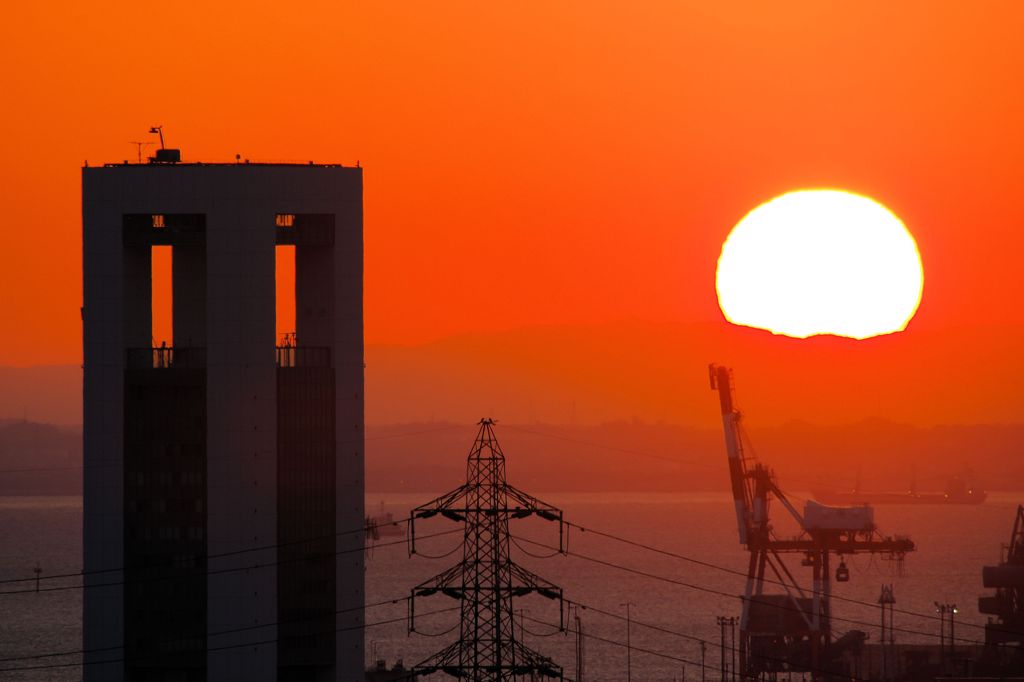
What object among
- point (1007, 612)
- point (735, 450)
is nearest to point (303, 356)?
point (735, 450)

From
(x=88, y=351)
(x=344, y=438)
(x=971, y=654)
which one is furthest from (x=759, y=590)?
(x=88, y=351)

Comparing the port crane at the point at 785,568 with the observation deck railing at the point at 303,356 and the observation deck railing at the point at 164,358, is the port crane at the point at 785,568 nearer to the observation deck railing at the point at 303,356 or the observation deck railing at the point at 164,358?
the observation deck railing at the point at 303,356

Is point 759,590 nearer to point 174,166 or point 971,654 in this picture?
point 971,654

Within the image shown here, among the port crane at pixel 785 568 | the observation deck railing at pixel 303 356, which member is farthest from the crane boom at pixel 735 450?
the observation deck railing at pixel 303 356

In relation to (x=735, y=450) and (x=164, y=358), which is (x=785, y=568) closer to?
(x=735, y=450)

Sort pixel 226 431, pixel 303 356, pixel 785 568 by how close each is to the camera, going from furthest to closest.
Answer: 1. pixel 785 568
2. pixel 303 356
3. pixel 226 431

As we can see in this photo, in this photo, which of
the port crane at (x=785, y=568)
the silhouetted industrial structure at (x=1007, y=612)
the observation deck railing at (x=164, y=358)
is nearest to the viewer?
the observation deck railing at (x=164, y=358)

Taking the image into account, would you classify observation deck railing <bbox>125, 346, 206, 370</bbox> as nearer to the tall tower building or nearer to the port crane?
the tall tower building

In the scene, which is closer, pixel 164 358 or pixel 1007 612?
pixel 164 358
